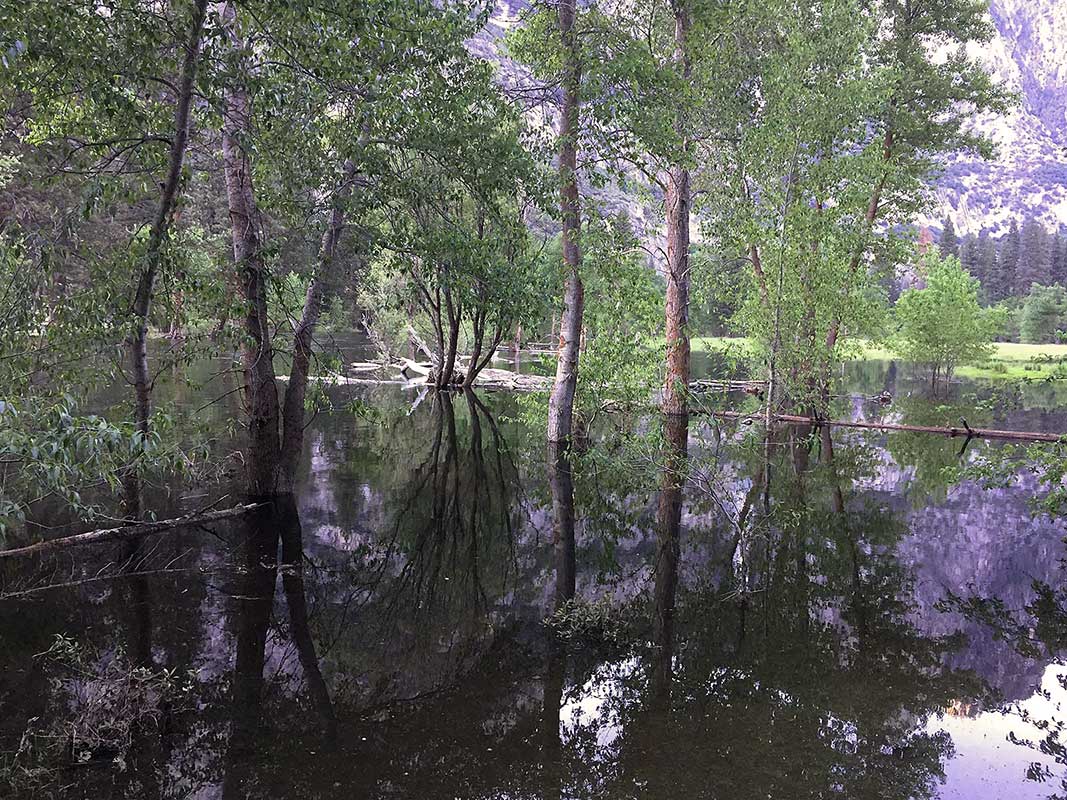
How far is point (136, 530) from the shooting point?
1034 centimetres

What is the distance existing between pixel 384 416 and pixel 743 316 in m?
12.8

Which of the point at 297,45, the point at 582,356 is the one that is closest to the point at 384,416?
the point at 582,356

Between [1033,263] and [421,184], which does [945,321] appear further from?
[1033,263]

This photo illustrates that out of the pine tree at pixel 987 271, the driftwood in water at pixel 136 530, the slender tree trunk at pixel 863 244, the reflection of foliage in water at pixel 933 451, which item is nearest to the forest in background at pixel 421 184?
the slender tree trunk at pixel 863 244

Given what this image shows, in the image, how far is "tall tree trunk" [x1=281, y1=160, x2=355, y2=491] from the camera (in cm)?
1175

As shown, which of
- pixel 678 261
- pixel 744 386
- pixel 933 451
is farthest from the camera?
pixel 744 386

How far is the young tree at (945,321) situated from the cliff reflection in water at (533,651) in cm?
2678

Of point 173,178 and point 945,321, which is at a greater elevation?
point 945,321

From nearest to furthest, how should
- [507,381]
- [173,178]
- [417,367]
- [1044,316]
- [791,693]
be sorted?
[791,693] → [173,178] → [507,381] → [417,367] → [1044,316]

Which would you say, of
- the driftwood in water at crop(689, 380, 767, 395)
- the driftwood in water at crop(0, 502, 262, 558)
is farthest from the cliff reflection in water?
the driftwood in water at crop(689, 380, 767, 395)

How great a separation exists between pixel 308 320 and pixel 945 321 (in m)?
36.0

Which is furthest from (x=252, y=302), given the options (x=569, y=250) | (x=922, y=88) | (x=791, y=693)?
(x=922, y=88)

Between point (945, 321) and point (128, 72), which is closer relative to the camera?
point (128, 72)

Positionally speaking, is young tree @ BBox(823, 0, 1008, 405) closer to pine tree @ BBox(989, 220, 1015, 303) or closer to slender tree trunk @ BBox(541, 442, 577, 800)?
slender tree trunk @ BBox(541, 442, 577, 800)
